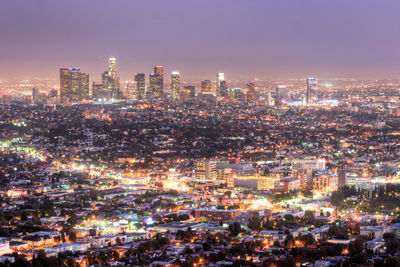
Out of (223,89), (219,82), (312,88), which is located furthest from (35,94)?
(312,88)

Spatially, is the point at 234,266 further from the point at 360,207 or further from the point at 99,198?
the point at 99,198

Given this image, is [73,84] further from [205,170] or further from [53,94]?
[205,170]

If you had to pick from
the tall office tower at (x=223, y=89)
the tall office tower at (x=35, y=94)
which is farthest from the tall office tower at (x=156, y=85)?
the tall office tower at (x=35, y=94)

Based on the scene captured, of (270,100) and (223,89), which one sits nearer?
(270,100)

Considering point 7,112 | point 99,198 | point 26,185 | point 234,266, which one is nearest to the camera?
point 234,266

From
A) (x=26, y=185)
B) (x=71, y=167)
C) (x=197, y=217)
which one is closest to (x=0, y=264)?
(x=197, y=217)
